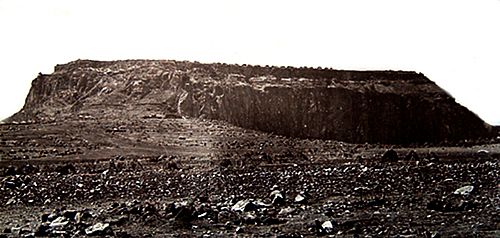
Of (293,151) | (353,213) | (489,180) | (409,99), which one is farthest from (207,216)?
(409,99)

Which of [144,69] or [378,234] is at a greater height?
[144,69]

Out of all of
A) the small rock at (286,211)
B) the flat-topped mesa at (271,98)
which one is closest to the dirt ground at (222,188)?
the small rock at (286,211)

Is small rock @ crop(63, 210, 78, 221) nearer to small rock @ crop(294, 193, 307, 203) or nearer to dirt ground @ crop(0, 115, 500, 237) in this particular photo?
dirt ground @ crop(0, 115, 500, 237)

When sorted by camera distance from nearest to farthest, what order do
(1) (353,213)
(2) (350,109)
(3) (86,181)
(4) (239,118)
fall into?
(1) (353,213)
(3) (86,181)
(4) (239,118)
(2) (350,109)

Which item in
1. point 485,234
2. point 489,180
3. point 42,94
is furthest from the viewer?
point 42,94

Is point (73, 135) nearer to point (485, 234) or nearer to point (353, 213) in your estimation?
point (353, 213)

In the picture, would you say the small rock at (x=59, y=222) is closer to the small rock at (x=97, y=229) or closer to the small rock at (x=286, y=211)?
the small rock at (x=97, y=229)

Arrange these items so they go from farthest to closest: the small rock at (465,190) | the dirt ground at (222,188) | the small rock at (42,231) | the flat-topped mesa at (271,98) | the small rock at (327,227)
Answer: the flat-topped mesa at (271,98), the small rock at (465,190), the small rock at (42,231), the dirt ground at (222,188), the small rock at (327,227)

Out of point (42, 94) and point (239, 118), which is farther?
point (42, 94)
